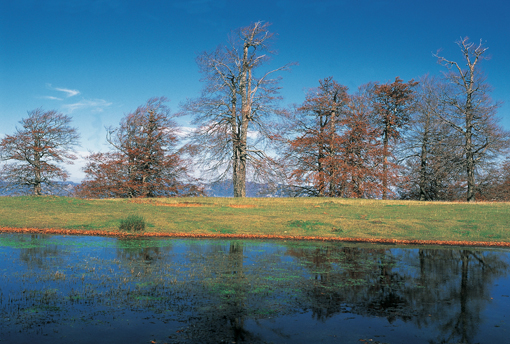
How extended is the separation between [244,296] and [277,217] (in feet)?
48.3

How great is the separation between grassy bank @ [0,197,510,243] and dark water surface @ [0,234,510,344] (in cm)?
504

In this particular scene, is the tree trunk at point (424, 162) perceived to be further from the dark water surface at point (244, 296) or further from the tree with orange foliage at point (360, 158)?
the dark water surface at point (244, 296)

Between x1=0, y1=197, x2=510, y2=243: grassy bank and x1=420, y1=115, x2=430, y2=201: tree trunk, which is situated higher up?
x1=420, y1=115, x2=430, y2=201: tree trunk

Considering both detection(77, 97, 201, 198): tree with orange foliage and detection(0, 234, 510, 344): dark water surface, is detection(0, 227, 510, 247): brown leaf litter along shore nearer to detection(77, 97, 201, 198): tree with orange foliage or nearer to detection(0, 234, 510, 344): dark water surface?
detection(0, 234, 510, 344): dark water surface

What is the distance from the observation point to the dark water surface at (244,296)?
6461mm

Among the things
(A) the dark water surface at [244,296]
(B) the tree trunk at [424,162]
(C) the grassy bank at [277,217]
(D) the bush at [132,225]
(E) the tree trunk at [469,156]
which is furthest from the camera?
(B) the tree trunk at [424,162]

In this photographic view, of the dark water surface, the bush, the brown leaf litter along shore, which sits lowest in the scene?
the dark water surface

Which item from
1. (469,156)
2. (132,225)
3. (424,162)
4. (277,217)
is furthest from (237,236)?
(424,162)

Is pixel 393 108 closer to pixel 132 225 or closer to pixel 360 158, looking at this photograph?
pixel 360 158

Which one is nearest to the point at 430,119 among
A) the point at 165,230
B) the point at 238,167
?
the point at 238,167

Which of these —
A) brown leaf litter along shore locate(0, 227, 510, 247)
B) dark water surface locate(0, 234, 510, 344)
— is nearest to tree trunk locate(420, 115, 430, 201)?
brown leaf litter along shore locate(0, 227, 510, 247)

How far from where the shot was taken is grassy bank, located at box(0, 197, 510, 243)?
19.4 m

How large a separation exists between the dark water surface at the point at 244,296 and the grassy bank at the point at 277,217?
504 cm

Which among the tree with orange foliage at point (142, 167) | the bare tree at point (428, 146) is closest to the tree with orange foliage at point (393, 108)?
the bare tree at point (428, 146)
